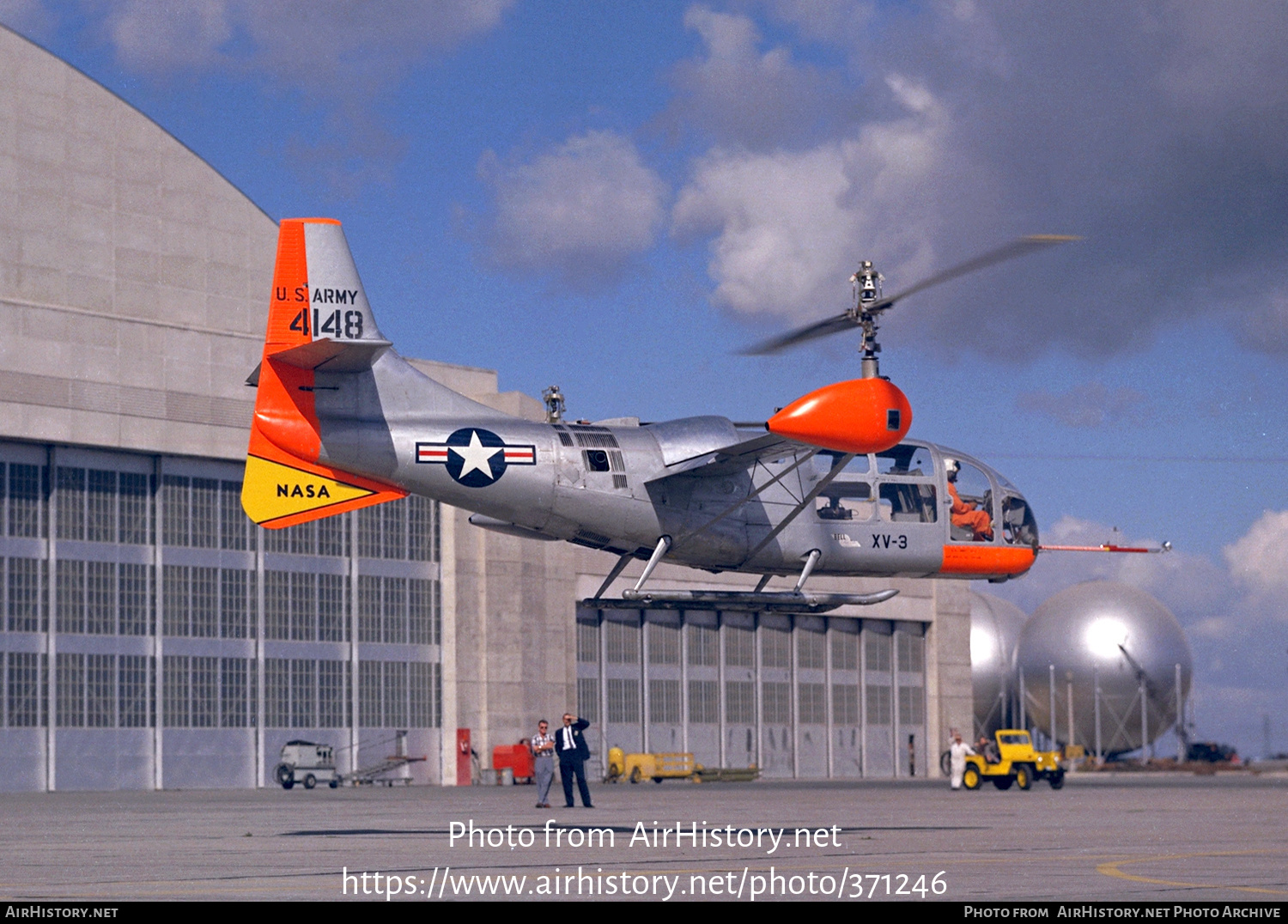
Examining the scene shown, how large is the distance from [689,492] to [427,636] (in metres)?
42.8

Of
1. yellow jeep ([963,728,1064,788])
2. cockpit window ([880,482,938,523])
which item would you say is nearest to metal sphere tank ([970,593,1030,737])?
yellow jeep ([963,728,1064,788])

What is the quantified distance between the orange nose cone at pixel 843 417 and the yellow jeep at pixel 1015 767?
114 feet

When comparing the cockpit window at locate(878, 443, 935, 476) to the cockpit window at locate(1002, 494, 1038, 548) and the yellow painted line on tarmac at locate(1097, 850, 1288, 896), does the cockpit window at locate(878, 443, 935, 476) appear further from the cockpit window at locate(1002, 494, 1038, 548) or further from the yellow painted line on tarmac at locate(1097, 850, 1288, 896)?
the yellow painted line on tarmac at locate(1097, 850, 1288, 896)

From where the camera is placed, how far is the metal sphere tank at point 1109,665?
9462 cm

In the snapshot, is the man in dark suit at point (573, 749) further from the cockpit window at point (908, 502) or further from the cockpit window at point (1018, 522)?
the cockpit window at point (1018, 522)

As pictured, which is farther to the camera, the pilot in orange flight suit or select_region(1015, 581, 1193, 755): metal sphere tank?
select_region(1015, 581, 1193, 755): metal sphere tank

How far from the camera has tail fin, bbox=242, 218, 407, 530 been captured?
85.5ft

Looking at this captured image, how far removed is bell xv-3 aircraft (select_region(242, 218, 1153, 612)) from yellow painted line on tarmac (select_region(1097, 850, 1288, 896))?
7.19 m

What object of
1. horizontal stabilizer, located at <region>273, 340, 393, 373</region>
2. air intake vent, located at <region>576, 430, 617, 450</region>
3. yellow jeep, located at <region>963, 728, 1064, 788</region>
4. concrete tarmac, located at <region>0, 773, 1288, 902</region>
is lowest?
yellow jeep, located at <region>963, 728, 1064, 788</region>

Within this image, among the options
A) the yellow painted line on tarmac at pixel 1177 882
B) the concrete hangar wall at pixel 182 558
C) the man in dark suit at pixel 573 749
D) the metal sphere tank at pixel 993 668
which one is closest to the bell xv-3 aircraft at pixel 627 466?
the yellow painted line on tarmac at pixel 1177 882

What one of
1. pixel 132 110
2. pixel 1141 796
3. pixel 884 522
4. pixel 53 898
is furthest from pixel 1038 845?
pixel 132 110

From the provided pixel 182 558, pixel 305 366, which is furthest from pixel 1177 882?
pixel 182 558

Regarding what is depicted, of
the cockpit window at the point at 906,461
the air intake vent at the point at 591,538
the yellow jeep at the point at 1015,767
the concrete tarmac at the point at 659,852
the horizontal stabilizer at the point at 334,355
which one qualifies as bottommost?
the yellow jeep at the point at 1015,767

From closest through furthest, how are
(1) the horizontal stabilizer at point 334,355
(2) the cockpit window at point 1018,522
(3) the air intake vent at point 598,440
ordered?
(1) the horizontal stabilizer at point 334,355 < (3) the air intake vent at point 598,440 < (2) the cockpit window at point 1018,522
